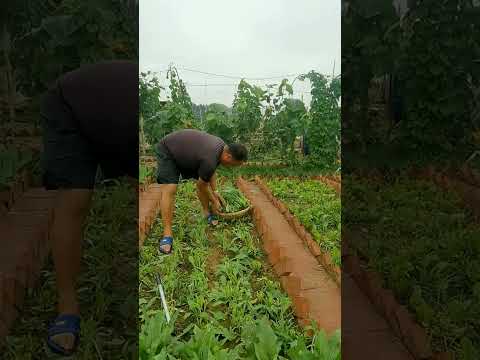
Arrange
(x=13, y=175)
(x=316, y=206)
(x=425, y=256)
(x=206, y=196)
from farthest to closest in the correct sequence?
(x=316, y=206) < (x=206, y=196) < (x=13, y=175) < (x=425, y=256)

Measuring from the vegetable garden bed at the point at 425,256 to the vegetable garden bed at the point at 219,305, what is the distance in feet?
1.35

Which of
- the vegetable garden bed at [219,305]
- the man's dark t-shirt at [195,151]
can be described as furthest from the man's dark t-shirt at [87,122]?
the man's dark t-shirt at [195,151]

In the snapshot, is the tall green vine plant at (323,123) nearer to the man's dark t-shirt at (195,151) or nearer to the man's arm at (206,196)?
the man's arm at (206,196)

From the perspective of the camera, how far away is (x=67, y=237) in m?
1.62

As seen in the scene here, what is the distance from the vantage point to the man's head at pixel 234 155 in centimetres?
282

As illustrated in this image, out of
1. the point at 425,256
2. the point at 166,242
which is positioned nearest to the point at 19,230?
the point at 166,242

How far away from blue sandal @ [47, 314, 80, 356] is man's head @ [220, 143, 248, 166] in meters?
1.44

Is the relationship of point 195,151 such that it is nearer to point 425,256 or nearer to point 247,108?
point 425,256

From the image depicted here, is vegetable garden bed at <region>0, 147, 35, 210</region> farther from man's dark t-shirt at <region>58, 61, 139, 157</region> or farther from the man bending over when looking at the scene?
man's dark t-shirt at <region>58, 61, 139, 157</region>

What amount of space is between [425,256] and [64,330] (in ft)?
5.58

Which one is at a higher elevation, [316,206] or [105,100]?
[105,100]

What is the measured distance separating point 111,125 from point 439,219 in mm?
2257

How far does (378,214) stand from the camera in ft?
10.3

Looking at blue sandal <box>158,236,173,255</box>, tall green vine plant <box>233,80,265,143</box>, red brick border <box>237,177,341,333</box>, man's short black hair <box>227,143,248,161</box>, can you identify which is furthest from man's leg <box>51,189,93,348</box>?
tall green vine plant <box>233,80,265,143</box>
